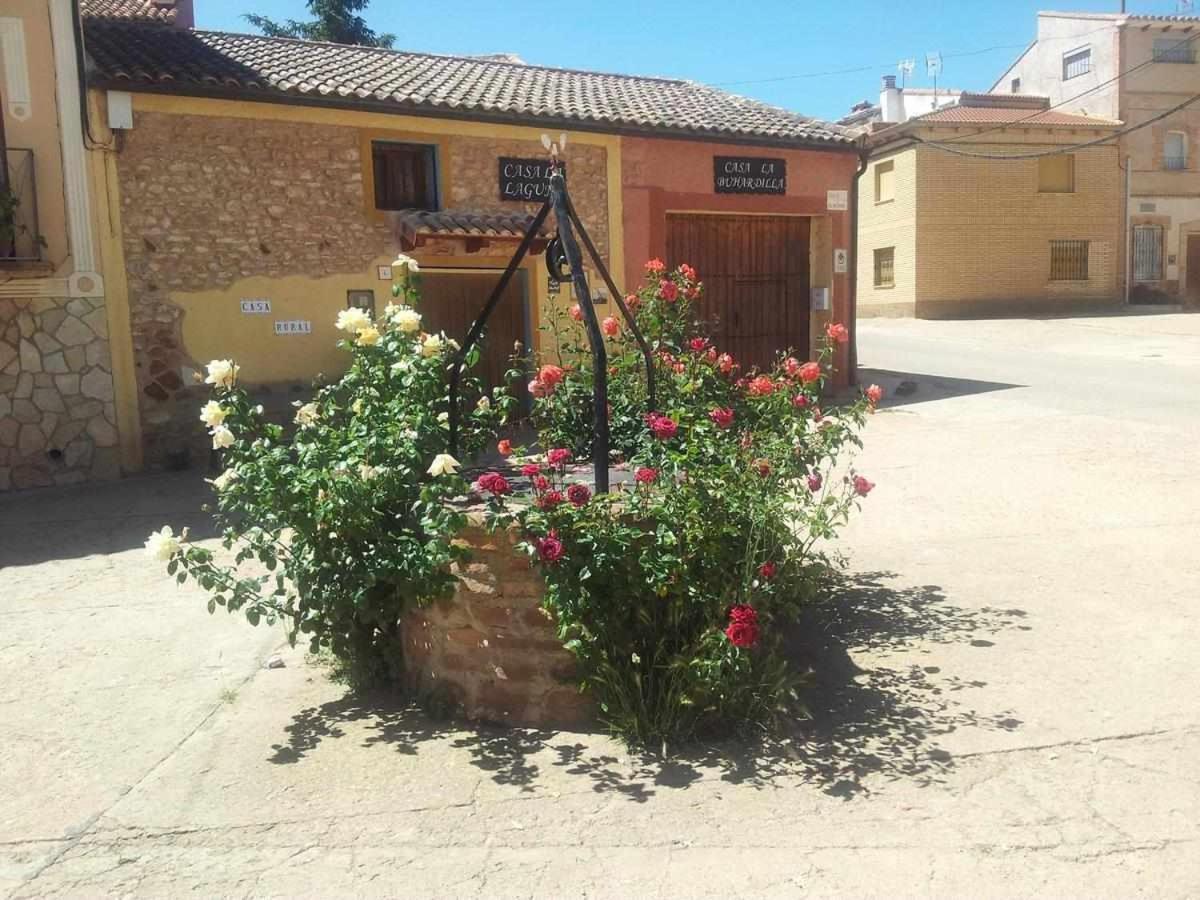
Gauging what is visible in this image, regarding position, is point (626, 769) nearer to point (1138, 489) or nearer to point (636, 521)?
point (636, 521)

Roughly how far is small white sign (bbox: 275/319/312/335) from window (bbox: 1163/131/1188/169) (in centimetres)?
2611

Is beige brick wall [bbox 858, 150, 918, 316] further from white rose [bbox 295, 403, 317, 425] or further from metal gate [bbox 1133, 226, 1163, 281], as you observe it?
white rose [bbox 295, 403, 317, 425]

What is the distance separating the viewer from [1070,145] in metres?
27.0

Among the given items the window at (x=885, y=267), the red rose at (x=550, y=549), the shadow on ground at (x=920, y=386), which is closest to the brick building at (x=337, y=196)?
the shadow on ground at (x=920, y=386)

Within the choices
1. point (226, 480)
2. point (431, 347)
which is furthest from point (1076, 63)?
point (226, 480)

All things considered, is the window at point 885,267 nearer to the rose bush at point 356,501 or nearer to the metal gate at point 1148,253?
the metal gate at point 1148,253

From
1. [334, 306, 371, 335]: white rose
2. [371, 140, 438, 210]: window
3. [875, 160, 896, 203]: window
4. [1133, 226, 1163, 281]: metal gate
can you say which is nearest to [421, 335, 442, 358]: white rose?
[334, 306, 371, 335]: white rose

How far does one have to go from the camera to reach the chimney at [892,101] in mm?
32812

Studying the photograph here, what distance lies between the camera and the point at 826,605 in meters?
5.01

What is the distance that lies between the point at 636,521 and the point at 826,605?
1785 millimetres

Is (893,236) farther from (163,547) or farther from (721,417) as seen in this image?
(163,547)

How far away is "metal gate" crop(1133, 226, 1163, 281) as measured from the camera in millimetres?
28344

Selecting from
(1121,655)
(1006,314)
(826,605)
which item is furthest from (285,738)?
(1006,314)

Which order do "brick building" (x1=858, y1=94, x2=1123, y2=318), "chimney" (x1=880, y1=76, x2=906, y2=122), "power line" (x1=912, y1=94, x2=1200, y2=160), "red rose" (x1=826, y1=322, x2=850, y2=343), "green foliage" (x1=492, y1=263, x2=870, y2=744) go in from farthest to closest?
"chimney" (x1=880, y1=76, x2=906, y2=122)
"brick building" (x1=858, y1=94, x2=1123, y2=318)
"power line" (x1=912, y1=94, x2=1200, y2=160)
"red rose" (x1=826, y1=322, x2=850, y2=343)
"green foliage" (x1=492, y1=263, x2=870, y2=744)
